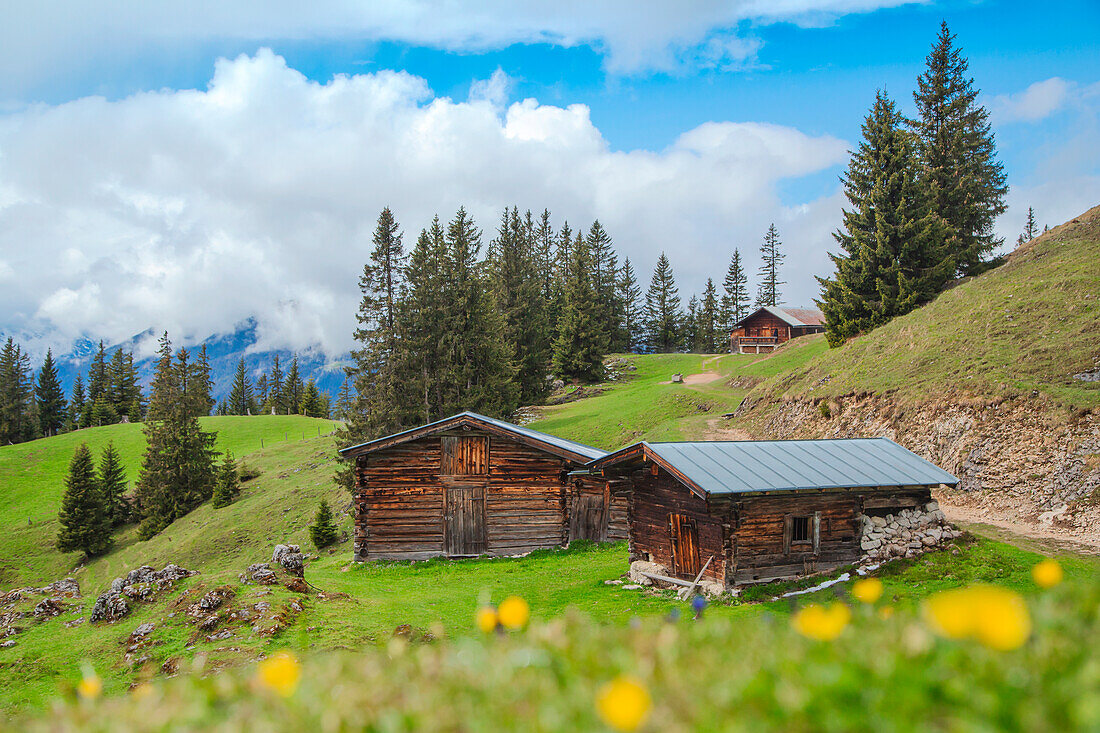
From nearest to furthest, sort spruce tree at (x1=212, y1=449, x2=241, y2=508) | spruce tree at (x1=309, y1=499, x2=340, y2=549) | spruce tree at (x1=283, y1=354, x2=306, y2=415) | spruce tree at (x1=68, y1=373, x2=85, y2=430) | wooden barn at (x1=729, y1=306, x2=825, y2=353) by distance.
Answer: spruce tree at (x1=309, y1=499, x2=340, y2=549) < spruce tree at (x1=212, y1=449, x2=241, y2=508) < wooden barn at (x1=729, y1=306, x2=825, y2=353) < spruce tree at (x1=68, y1=373, x2=85, y2=430) < spruce tree at (x1=283, y1=354, x2=306, y2=415)

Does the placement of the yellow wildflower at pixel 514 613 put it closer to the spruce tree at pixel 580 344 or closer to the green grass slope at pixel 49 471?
the green grass slope at pixel 49 471

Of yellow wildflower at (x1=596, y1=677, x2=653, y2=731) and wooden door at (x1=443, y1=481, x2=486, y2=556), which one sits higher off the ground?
yellow wildflower at (x1=596, y1=677, x2=653, y2=731)

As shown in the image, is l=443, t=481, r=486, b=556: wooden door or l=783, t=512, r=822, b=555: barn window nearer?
l=783, t=512, r=822, b=555: barn window

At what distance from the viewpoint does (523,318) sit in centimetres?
6328

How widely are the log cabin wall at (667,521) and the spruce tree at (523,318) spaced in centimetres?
3612

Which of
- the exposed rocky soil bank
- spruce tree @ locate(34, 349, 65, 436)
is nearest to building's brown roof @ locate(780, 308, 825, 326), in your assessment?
the exposed rocky soil bank

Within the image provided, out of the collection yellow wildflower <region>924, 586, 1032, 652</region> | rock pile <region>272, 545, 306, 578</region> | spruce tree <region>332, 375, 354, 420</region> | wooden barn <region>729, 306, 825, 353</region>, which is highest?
wooden barn <region>729, 306, 825, 353</region>

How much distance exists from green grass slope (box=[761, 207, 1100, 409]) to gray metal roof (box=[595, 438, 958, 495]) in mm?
9295

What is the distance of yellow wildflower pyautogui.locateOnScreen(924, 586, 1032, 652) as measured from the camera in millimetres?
2242

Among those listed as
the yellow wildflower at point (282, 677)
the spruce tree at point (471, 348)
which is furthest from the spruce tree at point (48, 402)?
the yellow wildflower at point (282, 677)

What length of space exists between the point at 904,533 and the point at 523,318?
157 feet

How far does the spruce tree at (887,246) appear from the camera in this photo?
136 ft

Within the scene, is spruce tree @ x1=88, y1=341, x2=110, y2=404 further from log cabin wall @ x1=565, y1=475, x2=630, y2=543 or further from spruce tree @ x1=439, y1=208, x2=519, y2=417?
log cabin wall @ x1=565, y1=475, x2=630, y2=543

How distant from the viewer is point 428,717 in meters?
2.55
